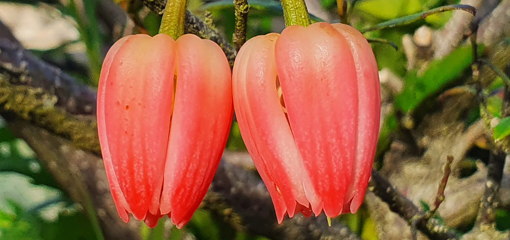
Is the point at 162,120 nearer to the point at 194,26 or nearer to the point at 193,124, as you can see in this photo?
the point at 193,124

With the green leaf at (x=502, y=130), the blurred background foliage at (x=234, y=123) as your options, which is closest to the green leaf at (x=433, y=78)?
the blurred background foliage at (x=234, y=123)

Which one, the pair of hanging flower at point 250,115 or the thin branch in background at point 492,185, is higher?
the pair of hanging flower at point 250,115

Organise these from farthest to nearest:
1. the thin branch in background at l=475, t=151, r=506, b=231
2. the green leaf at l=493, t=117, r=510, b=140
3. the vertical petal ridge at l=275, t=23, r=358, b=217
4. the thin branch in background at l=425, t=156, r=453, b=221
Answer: the thin branch in background at l=475, t=151, r=506, b=231 → the thin branch in background at l=425, t=156, r=453, b=221 → the green leaf at l=493, t=117, r=510, b=140 → the vertical petal ridge at l=275, t=23, r=358, b=217

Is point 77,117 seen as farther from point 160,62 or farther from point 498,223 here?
point 498,223

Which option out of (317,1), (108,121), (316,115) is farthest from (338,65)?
(317,1)

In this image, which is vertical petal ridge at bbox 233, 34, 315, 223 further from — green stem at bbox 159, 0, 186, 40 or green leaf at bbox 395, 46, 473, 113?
green leaf at bbox 395, 46, 473, 113

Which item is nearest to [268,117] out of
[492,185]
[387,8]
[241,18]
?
[241,18]

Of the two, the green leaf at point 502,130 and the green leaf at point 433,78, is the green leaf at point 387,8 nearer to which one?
the green leaf at point 433,78

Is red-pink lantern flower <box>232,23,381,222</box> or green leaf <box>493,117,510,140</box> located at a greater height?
red-pink lantern flower <box>232,23,381,222</box>

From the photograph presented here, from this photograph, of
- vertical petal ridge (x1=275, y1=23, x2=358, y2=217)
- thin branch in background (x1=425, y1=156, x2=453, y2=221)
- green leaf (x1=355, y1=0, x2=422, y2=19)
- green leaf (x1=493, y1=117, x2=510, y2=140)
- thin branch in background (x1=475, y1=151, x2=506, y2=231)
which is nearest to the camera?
vertical petal ridge (x1=275, y1=23, x2=358, y2=217)

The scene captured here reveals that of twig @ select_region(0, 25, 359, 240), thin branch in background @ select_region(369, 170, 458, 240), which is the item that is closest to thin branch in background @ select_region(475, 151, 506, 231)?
thin branch in background @ select_region(369, 170, 458, 240)
